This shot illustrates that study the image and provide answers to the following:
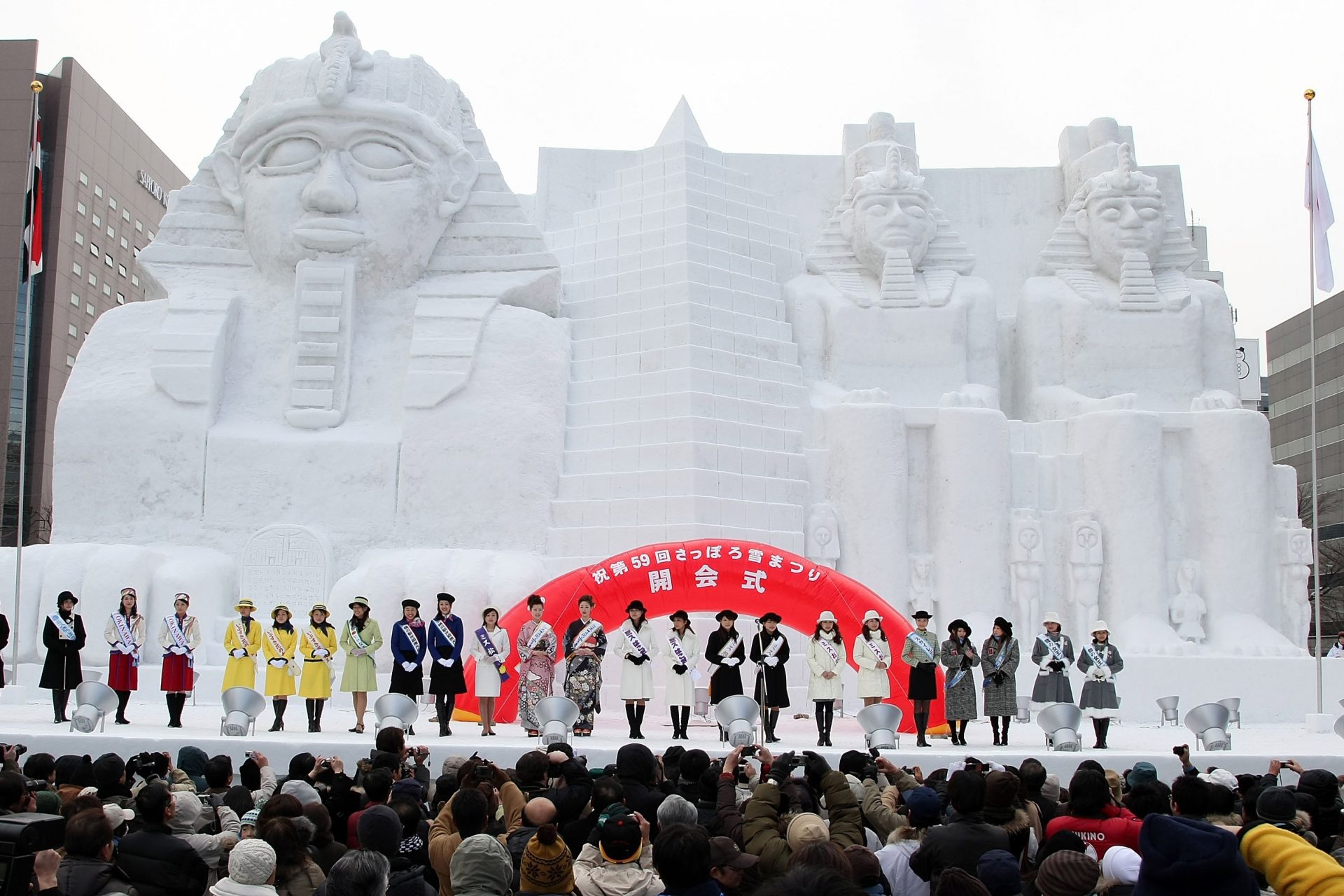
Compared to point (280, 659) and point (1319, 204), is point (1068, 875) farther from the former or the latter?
point (1319, 204)

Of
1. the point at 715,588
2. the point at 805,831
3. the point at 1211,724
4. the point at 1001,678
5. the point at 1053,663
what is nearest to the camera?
the point at 805,831

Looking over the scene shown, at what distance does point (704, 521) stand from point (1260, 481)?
24.1 ft

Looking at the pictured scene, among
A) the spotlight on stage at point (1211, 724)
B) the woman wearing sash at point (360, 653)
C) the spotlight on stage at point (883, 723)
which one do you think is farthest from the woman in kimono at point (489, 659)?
the spotlight on stage at point (1211, 724)

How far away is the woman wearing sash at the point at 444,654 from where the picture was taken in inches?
496

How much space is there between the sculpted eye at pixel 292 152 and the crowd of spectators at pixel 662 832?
12.1 m

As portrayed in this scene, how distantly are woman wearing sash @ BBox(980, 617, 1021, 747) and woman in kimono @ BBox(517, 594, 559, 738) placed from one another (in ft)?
12.6

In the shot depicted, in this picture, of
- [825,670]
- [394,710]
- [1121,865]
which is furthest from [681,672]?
[1121,865]

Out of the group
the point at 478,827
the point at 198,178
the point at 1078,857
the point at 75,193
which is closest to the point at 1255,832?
the point at 1078,857

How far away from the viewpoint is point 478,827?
528 centimetres

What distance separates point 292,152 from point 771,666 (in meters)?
9.49

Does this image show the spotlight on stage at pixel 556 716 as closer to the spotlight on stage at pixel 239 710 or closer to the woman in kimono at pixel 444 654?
the woman in kimono at pixel 444 654

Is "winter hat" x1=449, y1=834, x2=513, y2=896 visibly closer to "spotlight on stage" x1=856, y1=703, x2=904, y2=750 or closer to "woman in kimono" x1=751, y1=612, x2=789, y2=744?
"spotlight on stage" x1=856, y1=703, x2=904, y2=750

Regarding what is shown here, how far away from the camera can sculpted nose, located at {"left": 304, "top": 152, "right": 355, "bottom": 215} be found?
17.6 m

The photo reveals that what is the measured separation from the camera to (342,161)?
17.9 m
